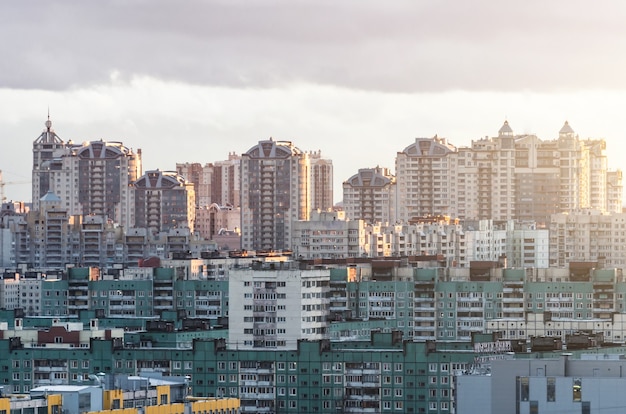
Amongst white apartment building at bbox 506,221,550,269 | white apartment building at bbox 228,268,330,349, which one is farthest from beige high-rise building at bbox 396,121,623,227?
white apartment building at bbox 228,268,330,349

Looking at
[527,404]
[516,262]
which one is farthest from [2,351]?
[516,262]

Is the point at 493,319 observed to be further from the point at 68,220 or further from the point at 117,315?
the point at 68,220

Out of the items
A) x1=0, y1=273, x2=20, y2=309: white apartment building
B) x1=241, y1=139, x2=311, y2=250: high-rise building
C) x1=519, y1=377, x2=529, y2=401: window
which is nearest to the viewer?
x1=519, y1=377, x2=529, y2=401: window

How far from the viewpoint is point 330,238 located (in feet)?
497

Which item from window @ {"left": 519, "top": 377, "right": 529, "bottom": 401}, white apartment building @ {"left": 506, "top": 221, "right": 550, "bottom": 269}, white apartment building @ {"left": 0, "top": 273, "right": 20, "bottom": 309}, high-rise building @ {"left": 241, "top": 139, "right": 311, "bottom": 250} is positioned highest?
high-rise building @ {"left": 241, "top": 139, "right": 311, "bottom": 250}

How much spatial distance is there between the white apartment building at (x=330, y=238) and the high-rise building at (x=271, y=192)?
32926mm

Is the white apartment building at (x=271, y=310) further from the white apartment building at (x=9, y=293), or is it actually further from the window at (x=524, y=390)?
the white apartment building at (x=9, y=293)

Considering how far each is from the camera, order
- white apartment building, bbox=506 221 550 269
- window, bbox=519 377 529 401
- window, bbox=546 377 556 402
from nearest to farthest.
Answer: window, bbox=546 377 556 402, window, bbox=519 377 529 401, white apartment building, bbox=506 221 550 269

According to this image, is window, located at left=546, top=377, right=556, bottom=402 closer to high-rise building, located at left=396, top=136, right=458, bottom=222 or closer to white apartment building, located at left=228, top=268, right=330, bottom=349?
white apartment building, located at left=228, top=268, right=330, bottom=349

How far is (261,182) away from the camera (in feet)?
616

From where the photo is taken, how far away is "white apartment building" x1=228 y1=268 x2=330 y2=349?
263 ft

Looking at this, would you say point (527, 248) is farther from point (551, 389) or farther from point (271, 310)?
point (551, 389)

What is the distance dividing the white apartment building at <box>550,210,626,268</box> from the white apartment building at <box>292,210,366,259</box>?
596 inches

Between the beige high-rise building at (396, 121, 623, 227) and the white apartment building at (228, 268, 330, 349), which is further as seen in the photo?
the beige high-rise building at (396, 121, 623, 227)
